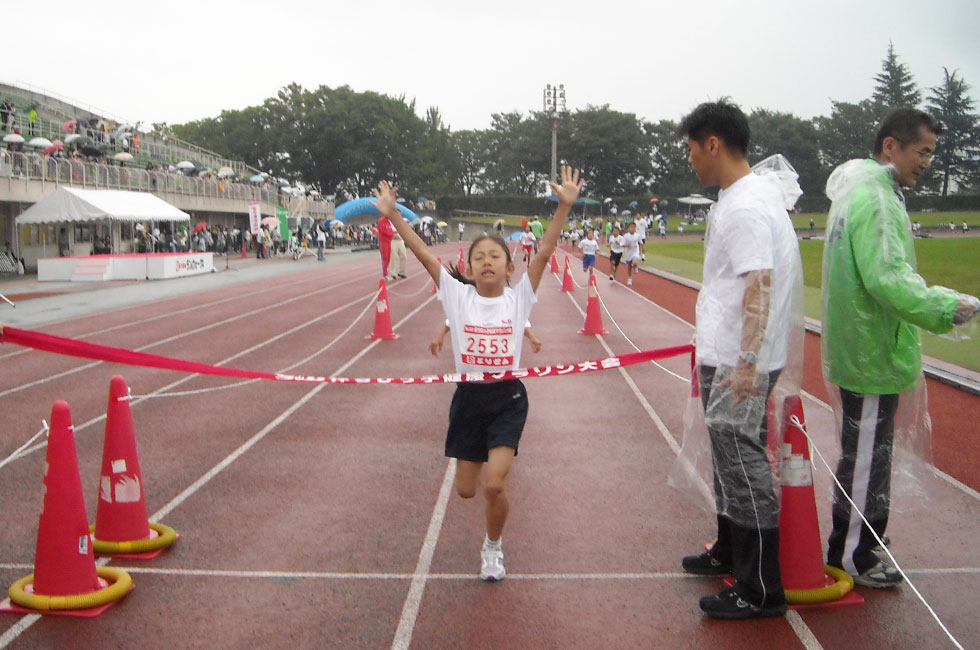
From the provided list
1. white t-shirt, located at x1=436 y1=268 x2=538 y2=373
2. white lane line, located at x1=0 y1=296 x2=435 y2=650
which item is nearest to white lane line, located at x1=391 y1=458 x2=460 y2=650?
white t-shirt, located at x1=436 y1=268 x2=538 y2=373

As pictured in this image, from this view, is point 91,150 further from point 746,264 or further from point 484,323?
point 746,264

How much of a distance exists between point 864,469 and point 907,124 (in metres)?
1.63

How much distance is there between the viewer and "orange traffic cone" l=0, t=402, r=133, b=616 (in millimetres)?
4043

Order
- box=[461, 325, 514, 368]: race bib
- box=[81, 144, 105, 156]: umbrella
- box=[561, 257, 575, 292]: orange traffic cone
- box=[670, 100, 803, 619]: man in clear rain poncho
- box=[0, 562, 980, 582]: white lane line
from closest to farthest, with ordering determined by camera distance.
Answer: box=[670, 100, 803, 619]: man in clear rain poncho, box=[461, 325, 514, 368]: race bib, box=[0, 562, 980, 582]: white lane line, box=[561, 257, 575, 292]: orange traffic cone, box=[81, 144, 105, 156]: umbrella

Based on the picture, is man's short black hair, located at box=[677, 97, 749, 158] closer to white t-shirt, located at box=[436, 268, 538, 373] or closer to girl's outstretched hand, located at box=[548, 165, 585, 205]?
girl's outstretched hand, located at box=[548, 165, 585, 205]

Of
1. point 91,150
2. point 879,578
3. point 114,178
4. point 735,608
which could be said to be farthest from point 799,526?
point 114,178

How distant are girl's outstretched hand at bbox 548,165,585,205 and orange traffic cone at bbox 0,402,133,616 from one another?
8.77 feet

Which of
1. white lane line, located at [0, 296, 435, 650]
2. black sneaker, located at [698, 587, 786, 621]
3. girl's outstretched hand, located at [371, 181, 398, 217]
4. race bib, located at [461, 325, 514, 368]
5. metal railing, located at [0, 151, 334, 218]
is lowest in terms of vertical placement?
white lane line, located at [0, 296, 435, 650]

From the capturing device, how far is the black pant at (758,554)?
3.81 meters

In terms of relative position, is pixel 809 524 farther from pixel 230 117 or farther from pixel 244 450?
pixel 230 117

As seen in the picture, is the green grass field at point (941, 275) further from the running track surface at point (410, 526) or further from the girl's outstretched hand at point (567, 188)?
the girl's outstretched hand at point (567, 188)

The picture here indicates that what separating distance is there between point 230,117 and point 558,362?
9641 cm

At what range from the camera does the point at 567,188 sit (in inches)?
180

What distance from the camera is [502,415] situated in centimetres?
432
